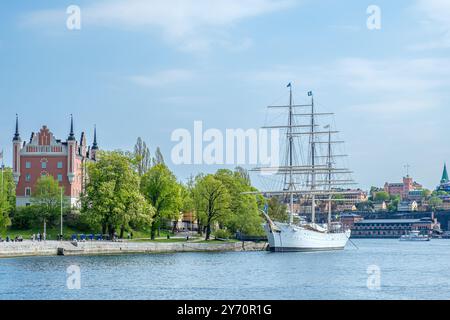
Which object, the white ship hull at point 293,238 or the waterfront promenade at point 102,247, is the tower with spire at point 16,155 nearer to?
the waterfront promenade at point 102,247

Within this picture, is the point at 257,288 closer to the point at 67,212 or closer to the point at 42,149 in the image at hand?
the point at 67,212

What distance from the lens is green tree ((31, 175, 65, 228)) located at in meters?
106

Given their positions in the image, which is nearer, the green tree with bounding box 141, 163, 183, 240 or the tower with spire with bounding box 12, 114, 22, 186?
the green tree with bounding box 141, 163, 183, 240

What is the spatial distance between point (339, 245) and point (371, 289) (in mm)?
80620

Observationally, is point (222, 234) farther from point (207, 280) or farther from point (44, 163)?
point (207, 280)

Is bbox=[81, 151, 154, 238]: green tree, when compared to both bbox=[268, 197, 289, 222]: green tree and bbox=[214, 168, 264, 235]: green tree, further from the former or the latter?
bbox=[268, 197, 289, 222]: green tree

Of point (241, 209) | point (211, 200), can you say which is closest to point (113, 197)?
point (211, 200)

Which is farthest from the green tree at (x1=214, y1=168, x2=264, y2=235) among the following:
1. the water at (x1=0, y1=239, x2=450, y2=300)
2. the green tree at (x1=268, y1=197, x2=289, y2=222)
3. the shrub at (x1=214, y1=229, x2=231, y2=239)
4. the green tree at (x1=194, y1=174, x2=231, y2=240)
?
the water at (x1=0, y1=239, x2=450, y2=300)

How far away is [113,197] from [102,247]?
9.17 m

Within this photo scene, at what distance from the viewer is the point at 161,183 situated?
106m

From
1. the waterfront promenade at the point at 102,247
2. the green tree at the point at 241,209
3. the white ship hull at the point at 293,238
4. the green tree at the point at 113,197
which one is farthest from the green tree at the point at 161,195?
the white ship hull at the point at 293,238

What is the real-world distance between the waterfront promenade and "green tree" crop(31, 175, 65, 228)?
15.9 m

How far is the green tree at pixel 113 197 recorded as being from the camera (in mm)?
95125
